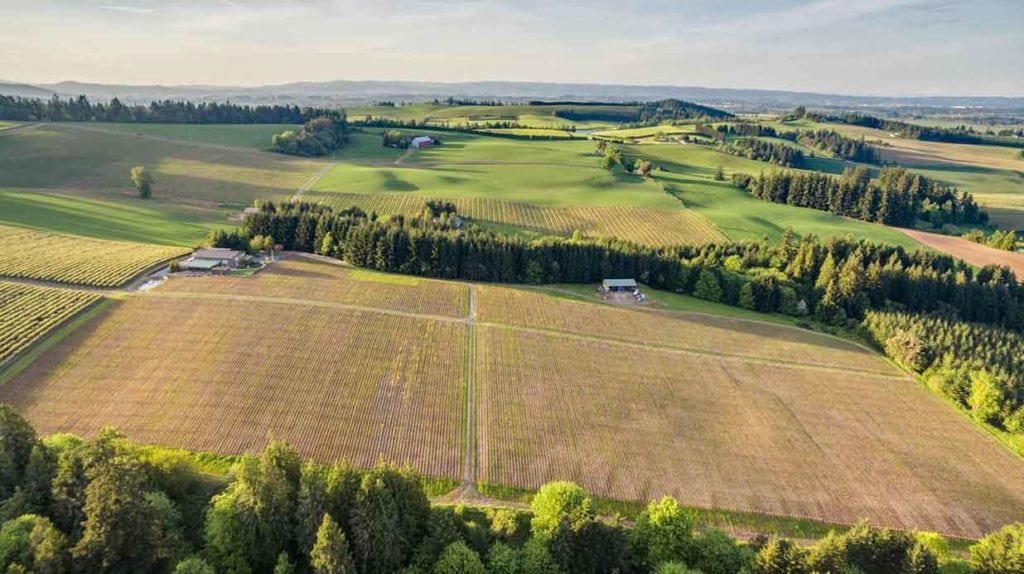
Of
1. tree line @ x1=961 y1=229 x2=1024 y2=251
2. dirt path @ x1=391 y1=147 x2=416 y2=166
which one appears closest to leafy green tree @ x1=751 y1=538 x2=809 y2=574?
tree line @ x1=961 y1=229 x2=1024 y2=251

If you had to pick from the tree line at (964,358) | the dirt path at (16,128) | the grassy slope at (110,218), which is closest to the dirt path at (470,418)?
the tree line at (964,358)

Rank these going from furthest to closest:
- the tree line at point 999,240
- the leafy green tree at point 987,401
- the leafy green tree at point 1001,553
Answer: the tree line at point 999,240
the leafy green tree at point 987,401
the leafy green tree at point 1001,553

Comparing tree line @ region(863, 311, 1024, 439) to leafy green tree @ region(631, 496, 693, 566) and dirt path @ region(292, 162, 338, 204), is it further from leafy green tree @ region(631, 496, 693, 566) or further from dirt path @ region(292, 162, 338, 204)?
dirt path @ region(292, 162, 338, 204)

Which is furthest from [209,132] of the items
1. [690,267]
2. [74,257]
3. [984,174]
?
[984,174]

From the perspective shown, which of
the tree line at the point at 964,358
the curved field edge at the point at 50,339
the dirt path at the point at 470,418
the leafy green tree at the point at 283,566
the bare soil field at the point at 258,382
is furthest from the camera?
the tree line at the point at 964,358

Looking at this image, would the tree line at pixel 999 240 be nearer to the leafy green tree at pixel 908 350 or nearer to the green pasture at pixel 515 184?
the green pasture at pixel 515 184
